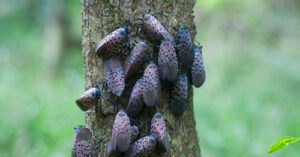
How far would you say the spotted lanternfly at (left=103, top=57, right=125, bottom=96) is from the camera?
2.14m

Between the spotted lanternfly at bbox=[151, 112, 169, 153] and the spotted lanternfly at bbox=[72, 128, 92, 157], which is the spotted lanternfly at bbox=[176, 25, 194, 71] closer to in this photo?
the spotted lanternfly at bbox=[151, 112, 169, 153]

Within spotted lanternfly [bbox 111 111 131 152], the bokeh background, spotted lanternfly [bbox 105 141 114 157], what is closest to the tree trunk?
spotted lanternfly [bbox 105 141 114 157]

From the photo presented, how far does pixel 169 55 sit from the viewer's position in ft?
7.04

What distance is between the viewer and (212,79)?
40.4 feet

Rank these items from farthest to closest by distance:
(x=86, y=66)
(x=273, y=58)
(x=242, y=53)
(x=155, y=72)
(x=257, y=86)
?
(x=242, y=53) < (x=273, y=58) < (x=257, y=86) < (x=86, y=66) < (x=155, y=72)

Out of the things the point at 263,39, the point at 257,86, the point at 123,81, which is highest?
the point at 263,39

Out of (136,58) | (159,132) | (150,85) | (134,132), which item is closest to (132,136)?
(134,132)

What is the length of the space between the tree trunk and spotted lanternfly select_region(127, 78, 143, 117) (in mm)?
85

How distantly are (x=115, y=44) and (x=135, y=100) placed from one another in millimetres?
411

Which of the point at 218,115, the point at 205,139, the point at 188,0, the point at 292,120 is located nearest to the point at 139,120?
the point at 188,0

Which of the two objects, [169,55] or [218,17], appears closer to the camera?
[169,55]

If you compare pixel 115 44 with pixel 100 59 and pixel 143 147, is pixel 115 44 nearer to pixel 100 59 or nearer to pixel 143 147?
pixel 100 59

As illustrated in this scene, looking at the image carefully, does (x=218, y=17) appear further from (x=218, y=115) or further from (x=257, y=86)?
(x=218, y=115)

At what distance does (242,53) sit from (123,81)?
13.9 m
